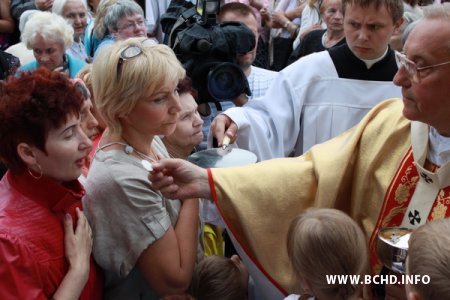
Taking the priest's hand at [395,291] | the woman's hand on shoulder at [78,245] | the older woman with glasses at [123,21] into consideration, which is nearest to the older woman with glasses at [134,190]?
the woman's hand on shoulder at [78,245]

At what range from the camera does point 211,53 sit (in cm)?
395

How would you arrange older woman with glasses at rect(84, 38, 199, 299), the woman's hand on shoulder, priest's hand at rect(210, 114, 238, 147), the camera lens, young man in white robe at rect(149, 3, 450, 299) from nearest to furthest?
the woman's hand on shoulder
older woman with glasses at rect(84, 38, 199, 299)
young man in white robe at rect(149, 3, 450, 299)
priest's hand at rect(210, 114, 238, 147)
the camera lens

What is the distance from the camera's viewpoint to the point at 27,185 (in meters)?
2.37

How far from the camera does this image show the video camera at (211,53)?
12.7ft

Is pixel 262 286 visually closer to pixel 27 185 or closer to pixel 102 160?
pixel 102 160

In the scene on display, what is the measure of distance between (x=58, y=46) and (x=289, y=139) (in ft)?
8.00

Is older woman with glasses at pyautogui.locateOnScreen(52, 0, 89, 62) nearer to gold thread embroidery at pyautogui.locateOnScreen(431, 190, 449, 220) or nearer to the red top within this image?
the red top

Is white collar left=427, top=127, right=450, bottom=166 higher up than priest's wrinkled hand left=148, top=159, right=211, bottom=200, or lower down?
higher up

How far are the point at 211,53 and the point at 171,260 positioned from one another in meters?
1.69

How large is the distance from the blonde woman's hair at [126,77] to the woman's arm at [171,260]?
476 millimetres

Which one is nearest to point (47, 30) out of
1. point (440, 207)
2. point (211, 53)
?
point (211, 53)

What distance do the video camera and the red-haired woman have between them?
1489 mm

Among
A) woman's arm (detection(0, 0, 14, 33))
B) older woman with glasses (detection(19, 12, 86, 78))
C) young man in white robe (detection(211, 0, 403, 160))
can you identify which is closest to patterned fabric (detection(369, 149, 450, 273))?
young man in white robe (detection(211, 0, 403, 160))

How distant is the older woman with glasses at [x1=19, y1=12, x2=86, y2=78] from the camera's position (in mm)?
5332
